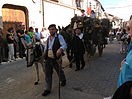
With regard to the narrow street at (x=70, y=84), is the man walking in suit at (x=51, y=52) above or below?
above

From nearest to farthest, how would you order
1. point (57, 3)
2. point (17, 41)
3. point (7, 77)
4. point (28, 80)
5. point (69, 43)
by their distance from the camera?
point (28, 80) → point (7, 77) → point (69, 43) → point (17, 41) → point (57, 3)

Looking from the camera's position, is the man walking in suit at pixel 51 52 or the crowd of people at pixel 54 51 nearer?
the crowd of people at pixel 54 51

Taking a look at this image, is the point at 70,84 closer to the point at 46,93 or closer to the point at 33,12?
the point at 46,93

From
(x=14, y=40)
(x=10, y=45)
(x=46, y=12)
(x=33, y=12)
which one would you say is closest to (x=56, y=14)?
(x=46, y=12)

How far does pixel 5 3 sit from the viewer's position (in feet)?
47.9

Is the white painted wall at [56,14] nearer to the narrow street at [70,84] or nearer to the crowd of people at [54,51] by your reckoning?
the crowd of people at [54,51]

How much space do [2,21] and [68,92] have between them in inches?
392

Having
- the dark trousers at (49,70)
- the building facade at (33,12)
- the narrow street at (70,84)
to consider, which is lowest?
the narrow street at (70,84)

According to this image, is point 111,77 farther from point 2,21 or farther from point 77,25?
point 2,21

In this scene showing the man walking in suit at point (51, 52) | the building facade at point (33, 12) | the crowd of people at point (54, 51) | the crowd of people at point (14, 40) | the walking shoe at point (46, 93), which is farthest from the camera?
the building facade at point (33, 12)

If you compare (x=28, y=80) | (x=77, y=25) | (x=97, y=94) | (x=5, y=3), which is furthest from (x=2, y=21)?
(x=97, y=94)

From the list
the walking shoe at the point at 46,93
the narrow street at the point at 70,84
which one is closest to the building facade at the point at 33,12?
the narrow street at the point at 70,84

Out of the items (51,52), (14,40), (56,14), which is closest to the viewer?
(51,52)

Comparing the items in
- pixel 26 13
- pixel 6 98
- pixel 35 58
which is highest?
pixel 26 13
